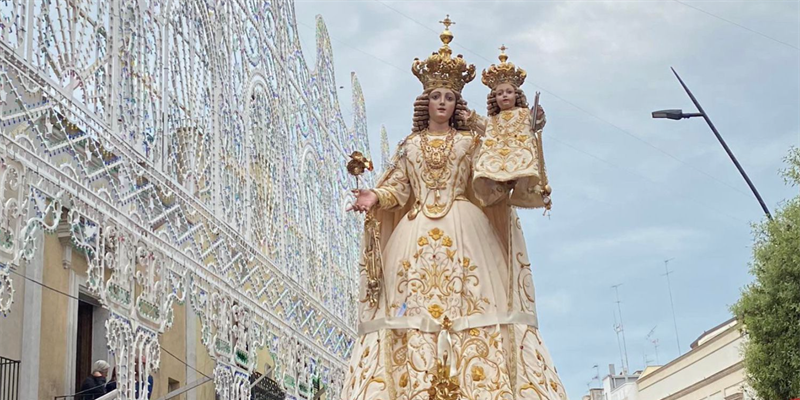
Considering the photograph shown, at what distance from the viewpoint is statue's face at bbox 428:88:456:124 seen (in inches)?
262

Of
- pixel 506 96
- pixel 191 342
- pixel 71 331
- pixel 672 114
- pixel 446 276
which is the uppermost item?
pixel 672 114

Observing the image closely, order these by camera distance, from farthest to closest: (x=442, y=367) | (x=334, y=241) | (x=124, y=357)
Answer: (x=334, y=241)
(x=124, y=357)
(x=442, y=367)

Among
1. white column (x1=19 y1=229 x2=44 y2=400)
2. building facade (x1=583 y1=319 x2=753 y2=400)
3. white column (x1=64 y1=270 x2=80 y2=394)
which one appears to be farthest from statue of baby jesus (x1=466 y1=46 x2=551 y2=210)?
building facade (x1=583 y1=319 x2=753 y2=400)

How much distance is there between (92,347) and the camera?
35.2ft

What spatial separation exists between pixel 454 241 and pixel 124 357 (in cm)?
293

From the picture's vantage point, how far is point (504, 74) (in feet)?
20.7

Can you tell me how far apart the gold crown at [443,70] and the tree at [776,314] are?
667 cm

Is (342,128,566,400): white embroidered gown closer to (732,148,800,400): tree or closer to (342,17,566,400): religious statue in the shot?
(342,17,566,400): religious statue

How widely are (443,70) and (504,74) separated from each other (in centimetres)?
55

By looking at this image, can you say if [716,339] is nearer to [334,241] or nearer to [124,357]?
[334,241]

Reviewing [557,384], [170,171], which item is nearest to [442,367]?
[557,384]

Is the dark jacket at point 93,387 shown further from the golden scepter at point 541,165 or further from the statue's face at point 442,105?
the golden scepter at point 541,165

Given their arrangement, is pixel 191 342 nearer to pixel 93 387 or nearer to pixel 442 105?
pixel 93 387

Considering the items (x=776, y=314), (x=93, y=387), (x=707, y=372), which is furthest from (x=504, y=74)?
(x=707, y=372)
